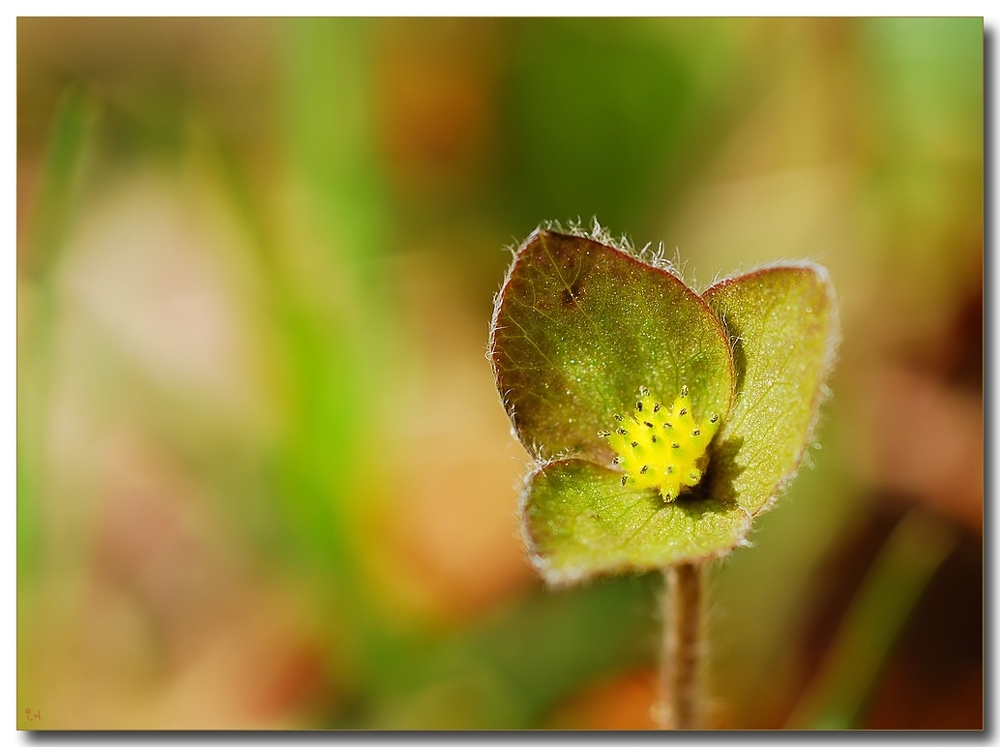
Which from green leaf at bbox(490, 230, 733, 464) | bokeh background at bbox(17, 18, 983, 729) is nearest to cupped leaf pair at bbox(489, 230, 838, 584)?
green leaf at bbox(490, 230, 733, 464)

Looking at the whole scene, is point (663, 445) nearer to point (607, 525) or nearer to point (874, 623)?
point (607, 525)

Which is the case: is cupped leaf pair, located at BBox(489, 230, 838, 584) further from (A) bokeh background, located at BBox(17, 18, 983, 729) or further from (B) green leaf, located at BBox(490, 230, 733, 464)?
(A) bokeh background, located at BBox(17, 18, 983, 729)

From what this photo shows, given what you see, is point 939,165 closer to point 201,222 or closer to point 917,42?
point 917,42

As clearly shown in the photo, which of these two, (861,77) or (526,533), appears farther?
(861,77)

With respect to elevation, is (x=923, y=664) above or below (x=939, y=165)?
below

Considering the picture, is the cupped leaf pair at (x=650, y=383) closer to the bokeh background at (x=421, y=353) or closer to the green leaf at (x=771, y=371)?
the green leaf at (x=771, y=371)

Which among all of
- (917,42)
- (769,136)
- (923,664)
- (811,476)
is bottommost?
(923,664)

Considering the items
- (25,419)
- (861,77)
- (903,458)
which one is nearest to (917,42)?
(861,77)
